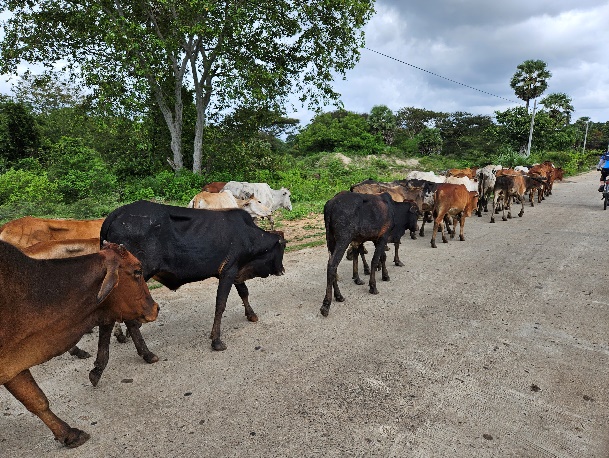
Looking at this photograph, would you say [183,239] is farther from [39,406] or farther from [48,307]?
[39,406]

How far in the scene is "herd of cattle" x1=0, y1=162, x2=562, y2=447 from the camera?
294 cm

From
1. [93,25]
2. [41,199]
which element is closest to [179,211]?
[41,199]

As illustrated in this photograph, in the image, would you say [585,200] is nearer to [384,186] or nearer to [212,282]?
[384,186]

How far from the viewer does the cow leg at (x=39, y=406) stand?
10.0 feet

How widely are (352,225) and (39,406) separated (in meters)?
4.57

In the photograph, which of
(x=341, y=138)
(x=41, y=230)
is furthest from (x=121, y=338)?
(x=341, y=138)

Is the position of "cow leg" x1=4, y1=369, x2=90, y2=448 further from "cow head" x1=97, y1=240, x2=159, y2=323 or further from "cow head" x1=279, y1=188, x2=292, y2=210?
"cow head" x1=279, y1=188, x2=292, y2=210

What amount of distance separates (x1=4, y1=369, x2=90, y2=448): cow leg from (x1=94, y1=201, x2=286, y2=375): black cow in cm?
89

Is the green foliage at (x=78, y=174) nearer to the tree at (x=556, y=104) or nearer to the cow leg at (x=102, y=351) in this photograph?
the cow leg at (x=102, y=351)

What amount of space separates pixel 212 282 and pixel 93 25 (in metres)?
13.9

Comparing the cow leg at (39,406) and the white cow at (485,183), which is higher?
the white cow at (485,183)

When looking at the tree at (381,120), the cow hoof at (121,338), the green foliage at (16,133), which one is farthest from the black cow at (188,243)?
the tree at (381,120)

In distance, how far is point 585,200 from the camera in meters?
18.5

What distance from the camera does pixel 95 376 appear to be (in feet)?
13.3
